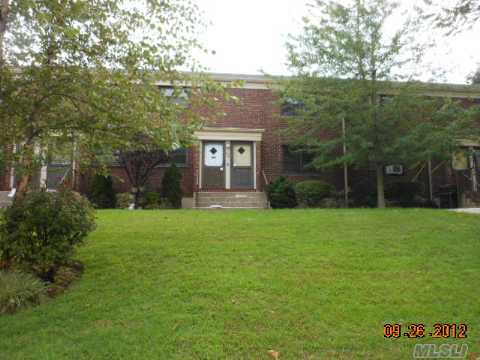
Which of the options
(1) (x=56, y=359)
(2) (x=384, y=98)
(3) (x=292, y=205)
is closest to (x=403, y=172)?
(2) (x=384, y=98)

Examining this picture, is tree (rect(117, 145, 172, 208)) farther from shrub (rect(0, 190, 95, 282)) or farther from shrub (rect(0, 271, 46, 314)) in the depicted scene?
shrub (rect(0, 271, 46, 314))

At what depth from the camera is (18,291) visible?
4.29 meters

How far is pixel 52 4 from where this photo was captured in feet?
14.0

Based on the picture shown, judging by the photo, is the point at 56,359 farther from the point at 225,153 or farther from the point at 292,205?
the point at 225,153

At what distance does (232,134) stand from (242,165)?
1373 mm

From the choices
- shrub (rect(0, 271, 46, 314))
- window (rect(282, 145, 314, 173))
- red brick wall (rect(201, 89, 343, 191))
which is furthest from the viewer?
window (rect(282, 145, 314, 173))

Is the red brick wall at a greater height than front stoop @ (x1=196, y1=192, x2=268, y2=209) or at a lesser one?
greater

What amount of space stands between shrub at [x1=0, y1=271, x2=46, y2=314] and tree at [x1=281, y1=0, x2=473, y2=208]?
9.77m

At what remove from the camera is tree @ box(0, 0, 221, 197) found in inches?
173

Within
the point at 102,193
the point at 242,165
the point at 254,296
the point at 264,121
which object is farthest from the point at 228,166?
the point at 254,296

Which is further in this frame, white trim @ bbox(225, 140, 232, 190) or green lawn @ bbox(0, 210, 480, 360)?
white trim @ bbox(225, 140, 232, 190)

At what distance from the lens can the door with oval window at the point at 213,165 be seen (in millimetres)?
15234

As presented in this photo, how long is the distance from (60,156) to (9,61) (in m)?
1.48

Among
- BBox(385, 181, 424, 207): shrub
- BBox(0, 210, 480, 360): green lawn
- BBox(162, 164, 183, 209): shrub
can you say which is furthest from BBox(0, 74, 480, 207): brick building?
BBox(0, 210, 480, 360): green lawn
